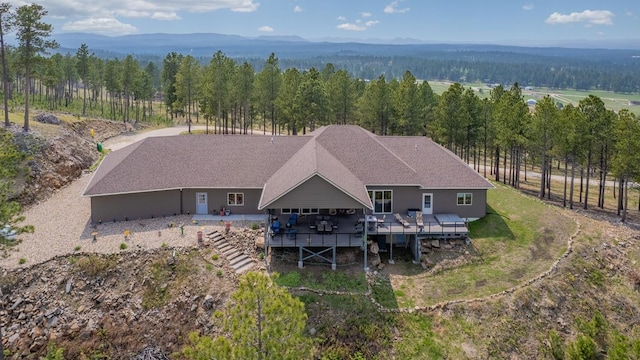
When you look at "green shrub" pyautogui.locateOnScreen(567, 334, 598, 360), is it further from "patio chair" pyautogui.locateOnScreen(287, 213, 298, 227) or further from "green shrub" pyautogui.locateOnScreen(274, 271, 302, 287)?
"patio chair" pyautogui.locateOnScreen(287, 213, 298, 227)

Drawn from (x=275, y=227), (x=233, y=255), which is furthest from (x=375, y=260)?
(x=233, y=255)

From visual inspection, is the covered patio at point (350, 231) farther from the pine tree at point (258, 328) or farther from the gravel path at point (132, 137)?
the gravel path at point (132, 137)

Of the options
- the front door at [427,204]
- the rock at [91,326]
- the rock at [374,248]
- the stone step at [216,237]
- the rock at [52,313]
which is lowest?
the rock at [91,326]

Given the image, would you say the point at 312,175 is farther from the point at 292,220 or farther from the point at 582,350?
the point at 582,350

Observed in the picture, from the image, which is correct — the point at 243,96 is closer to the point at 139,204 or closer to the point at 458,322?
the point at 139,204

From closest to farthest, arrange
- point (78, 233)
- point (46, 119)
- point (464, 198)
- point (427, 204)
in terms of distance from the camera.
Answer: point (78, 233) → point (427, 204) → point (464, 198) → point (46, 119)

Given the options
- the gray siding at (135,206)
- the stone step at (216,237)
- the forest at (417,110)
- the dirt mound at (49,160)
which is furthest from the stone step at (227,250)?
the forest at (417,110)

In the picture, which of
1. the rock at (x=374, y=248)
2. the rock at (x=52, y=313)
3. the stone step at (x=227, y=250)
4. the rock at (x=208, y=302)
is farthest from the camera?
the rock at (x=374, y=248)
